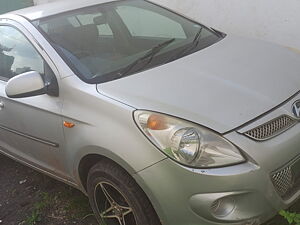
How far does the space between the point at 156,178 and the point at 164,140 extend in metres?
0.21

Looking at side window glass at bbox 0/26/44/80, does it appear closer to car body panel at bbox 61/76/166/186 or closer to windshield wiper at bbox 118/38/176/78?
car body panel at bbox 61/76/166/186

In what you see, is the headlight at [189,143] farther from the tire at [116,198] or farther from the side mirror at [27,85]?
the side mirror at [27,85]

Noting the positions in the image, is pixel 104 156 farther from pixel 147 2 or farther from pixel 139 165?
pixel 147 2

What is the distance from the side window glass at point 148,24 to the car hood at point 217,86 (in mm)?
477

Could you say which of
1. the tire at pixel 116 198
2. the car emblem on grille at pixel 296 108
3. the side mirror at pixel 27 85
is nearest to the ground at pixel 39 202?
the tire at pixel 116 198

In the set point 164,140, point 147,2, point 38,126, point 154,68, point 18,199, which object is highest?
point 147,2

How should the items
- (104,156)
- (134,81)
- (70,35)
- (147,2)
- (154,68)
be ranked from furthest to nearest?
(147,2), (70,35), (154,68), (134,81), (104,156)

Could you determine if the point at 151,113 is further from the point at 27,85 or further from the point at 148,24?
the point at 148,24

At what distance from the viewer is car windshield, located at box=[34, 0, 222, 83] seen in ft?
9.84

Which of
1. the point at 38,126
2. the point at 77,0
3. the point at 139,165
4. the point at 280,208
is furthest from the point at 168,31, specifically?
the point at 280,208

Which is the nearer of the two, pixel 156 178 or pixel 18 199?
pixel 156 178

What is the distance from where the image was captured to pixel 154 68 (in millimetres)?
2941

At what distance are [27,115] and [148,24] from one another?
133cm

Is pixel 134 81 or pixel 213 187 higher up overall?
pixel 134 81
